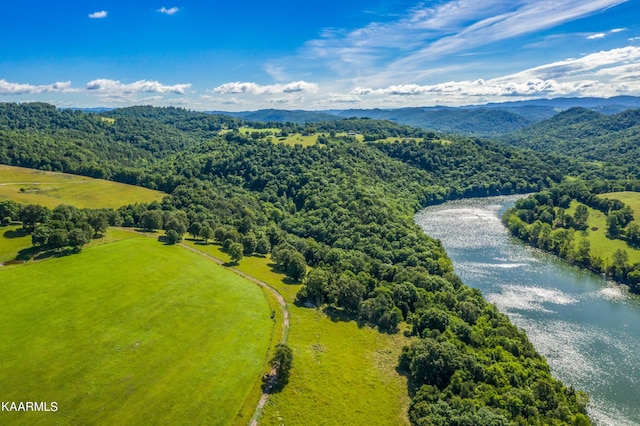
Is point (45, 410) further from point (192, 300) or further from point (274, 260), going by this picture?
point (274, 260)

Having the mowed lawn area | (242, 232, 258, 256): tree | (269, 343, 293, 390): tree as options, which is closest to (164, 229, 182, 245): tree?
the mowed lawn area

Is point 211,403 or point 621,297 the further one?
point 621,297

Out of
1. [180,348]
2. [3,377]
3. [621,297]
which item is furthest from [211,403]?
[621,297]

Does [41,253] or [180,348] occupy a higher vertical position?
[41,253]

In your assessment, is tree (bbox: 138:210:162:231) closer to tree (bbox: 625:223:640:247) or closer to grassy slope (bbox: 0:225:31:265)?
A: grassy slope (bbox: 0:225:31:265)

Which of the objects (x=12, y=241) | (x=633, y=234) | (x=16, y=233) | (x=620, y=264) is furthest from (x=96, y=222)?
(x=633, y=234)

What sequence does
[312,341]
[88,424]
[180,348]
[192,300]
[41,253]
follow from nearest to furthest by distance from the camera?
1. [88,424]
2. [180,348]
3. [312,341]
4. [192,300]
5. [41,253]

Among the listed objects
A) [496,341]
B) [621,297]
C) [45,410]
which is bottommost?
[621,297]
